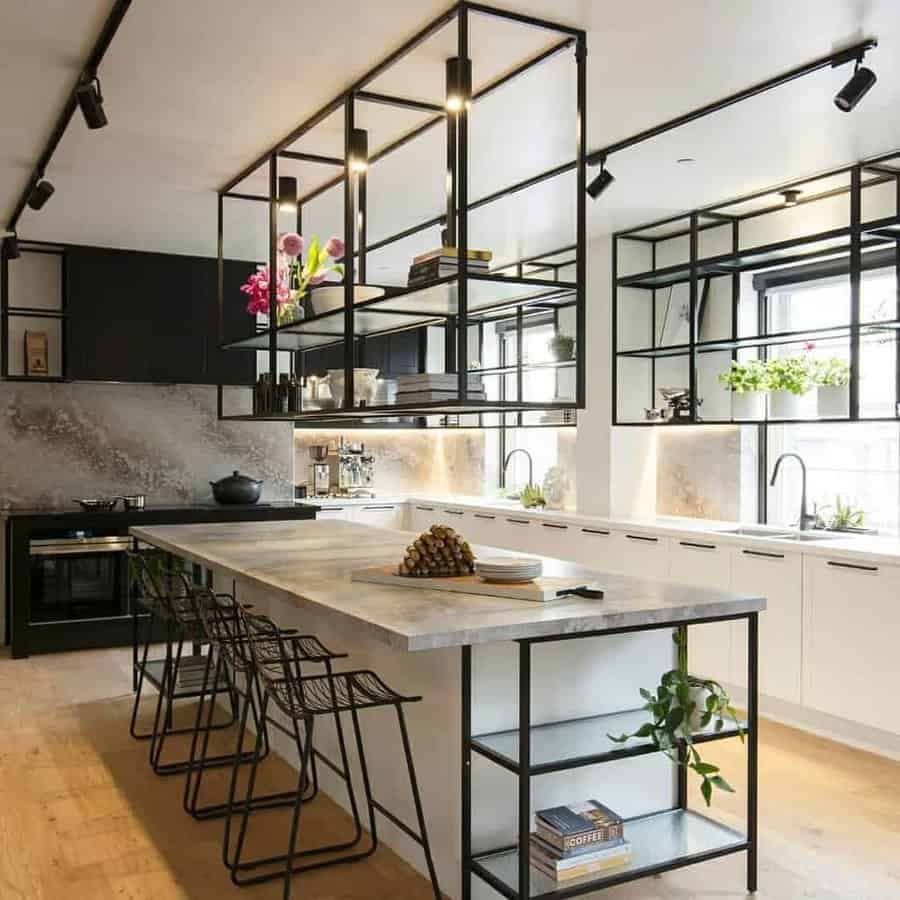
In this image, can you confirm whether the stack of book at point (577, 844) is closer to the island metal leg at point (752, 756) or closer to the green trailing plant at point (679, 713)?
the green trailing plant at point (679, 713)

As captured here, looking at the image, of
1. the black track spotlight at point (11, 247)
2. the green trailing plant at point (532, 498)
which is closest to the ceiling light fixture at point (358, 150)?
the black track spotlight at point (11, 247)

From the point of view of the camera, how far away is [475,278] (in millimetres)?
3305

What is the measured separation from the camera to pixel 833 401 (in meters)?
4.96

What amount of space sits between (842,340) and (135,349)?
4571 mm

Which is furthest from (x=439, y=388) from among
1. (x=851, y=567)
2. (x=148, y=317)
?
(x=148, y=317)

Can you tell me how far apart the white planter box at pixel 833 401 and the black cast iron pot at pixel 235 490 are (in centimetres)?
399

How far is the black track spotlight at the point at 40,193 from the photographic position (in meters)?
4.80

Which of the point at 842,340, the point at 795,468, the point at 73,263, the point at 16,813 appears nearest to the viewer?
the point at 16,813

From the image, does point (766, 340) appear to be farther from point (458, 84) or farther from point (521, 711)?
point (521, 711)

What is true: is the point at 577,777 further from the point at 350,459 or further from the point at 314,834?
the point at 350,459

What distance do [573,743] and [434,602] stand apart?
22.2 inches

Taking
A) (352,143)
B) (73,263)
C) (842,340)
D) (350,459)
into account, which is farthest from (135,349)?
(842,340)

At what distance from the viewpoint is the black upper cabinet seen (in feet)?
22.6

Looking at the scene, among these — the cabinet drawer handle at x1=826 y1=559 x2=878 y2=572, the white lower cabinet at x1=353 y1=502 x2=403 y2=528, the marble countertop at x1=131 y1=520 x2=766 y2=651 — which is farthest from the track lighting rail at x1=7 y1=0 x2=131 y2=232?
the cabinet drawer handle at x1=826 y1=559 x2=878 y2=572
